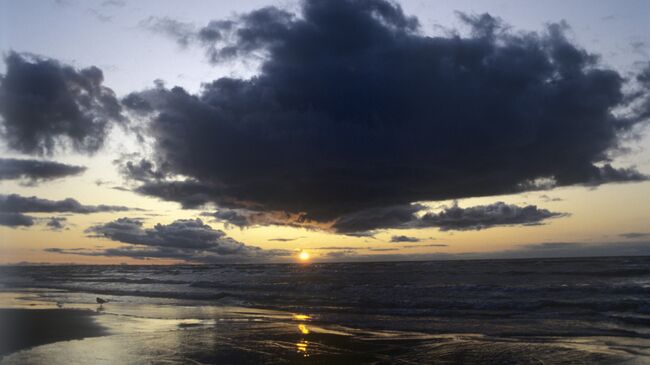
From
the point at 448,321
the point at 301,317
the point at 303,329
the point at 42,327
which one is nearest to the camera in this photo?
the point at 303,329

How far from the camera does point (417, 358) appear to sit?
14.5 metres

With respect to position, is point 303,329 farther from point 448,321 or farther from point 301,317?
point 448,321

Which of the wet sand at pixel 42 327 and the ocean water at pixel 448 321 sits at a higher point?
the wet sand at pixel 42 327

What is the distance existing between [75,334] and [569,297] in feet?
87.8

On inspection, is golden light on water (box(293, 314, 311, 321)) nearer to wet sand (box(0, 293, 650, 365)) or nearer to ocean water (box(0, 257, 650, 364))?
ocean water (box(0, 257, 650, 364))

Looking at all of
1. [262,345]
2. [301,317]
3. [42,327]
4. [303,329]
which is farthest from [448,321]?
[42,327]

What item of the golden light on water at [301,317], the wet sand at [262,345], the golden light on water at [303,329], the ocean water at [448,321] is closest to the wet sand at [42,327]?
the wet sand at [262,345]

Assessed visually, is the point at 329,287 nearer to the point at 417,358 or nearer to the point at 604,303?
the point at 604,303

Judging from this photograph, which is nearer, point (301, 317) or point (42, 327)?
point (42, 327)

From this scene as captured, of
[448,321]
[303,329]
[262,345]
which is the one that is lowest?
[448,321]

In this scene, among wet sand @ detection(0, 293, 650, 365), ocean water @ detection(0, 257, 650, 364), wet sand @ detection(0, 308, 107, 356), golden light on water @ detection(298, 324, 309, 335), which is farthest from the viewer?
golden light on water @ detection(298, 324, 309, 335)

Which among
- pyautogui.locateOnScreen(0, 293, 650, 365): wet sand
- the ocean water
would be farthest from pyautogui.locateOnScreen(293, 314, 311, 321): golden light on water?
pyautogui.locateOnScreen(0, 293, 650, 365): wet sand

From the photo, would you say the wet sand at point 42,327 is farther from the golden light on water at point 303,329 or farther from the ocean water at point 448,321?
the golden light on water at point 303,329

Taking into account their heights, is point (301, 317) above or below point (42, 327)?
below
